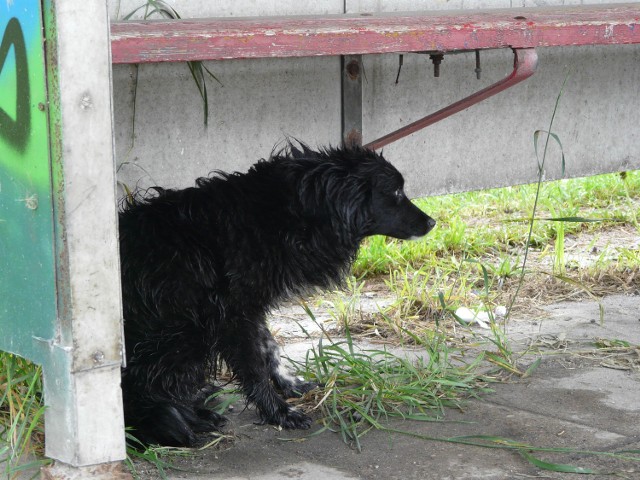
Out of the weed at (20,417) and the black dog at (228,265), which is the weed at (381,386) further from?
the weed at (20,417)

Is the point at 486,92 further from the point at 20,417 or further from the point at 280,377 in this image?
the point at 20,417

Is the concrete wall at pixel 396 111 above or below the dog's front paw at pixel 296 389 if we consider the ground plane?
above

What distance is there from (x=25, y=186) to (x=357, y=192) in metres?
1.27

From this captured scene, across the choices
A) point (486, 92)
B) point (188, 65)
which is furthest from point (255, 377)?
point (486, 92)

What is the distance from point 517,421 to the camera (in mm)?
3387

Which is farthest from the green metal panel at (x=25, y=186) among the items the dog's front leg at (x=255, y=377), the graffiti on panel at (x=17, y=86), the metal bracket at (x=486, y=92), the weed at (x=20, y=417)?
the metal bracket at (x=486, y=92)

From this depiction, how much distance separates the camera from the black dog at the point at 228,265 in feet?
10.6

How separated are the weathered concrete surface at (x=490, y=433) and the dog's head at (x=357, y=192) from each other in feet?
2.29

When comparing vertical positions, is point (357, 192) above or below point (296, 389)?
above

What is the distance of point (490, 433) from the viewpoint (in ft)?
10.8

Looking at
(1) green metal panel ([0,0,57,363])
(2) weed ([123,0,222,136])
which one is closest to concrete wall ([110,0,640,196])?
(2) weed ([123,0,222,136])

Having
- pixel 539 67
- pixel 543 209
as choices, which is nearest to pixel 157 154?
pixel 539 67

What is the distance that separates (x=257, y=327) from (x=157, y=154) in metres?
0.94

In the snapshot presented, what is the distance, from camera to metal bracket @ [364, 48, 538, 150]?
3.84m
